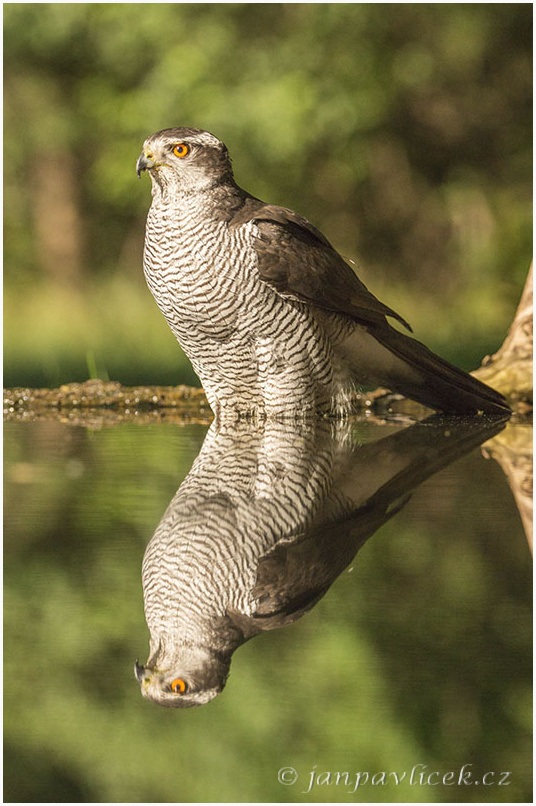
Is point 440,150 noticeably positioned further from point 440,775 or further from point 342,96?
point 440,775

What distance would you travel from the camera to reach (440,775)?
149 cm

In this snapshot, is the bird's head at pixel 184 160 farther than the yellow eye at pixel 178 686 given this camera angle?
Yes

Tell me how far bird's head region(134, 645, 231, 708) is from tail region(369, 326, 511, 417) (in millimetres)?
2774

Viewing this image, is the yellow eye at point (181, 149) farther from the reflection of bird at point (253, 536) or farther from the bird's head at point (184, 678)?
the bird's head at point (184, 678)

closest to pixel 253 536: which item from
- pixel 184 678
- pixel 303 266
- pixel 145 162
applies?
pixel 184 678

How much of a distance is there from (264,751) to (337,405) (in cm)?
307

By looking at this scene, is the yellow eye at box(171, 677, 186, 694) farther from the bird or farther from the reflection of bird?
the bird

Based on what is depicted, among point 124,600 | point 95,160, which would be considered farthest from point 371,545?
point 95,160

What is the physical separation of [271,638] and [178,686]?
180 mm

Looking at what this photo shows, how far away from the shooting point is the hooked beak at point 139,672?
64.9 inches

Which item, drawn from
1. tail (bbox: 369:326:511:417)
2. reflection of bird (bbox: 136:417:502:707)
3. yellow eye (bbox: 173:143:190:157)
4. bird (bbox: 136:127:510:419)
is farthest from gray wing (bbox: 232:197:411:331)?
reflection of bird (bbox: 136:417:502:707)

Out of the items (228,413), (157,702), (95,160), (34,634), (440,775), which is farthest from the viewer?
(95,160)

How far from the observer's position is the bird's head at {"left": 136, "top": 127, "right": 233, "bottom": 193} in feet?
12.9

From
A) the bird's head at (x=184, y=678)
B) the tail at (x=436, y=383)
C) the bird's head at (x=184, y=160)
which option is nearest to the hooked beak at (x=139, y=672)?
the bird's head at (x=184, y=678)
